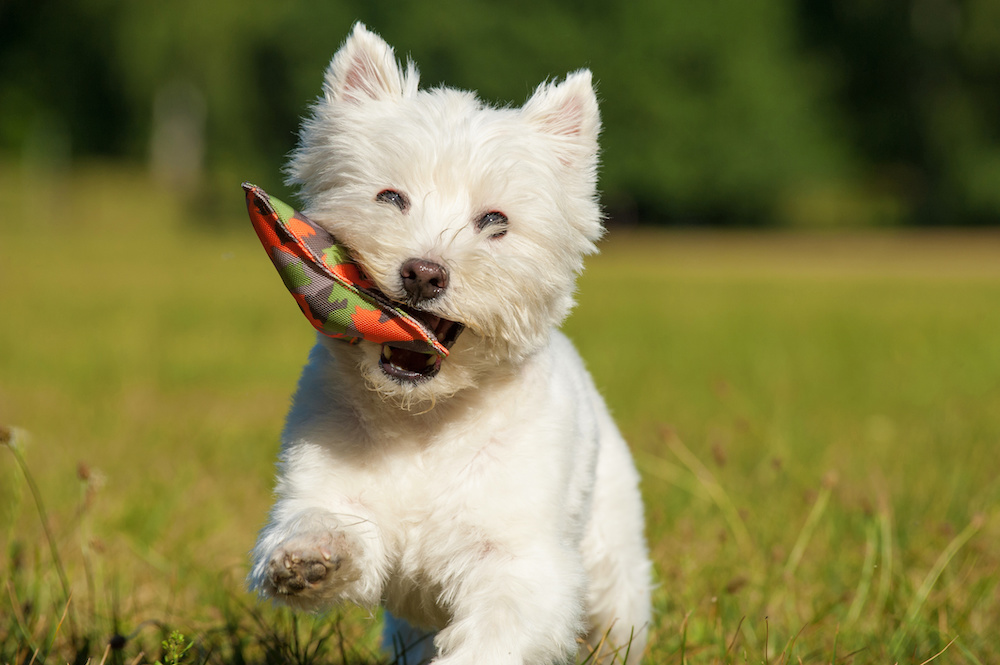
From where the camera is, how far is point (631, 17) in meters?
39.3

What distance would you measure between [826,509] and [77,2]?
4727cm

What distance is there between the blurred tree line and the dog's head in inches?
1263

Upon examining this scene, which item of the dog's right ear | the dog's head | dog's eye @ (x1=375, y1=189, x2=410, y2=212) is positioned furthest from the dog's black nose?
the dog's right ear

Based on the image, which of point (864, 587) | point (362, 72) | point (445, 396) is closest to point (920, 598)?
point (864, 587)

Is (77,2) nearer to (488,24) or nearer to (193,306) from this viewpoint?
(488,24)

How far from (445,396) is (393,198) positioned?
595 millimetres

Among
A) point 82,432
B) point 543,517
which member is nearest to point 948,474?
point 543,517

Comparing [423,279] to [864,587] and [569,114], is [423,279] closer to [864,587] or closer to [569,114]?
[569,114]

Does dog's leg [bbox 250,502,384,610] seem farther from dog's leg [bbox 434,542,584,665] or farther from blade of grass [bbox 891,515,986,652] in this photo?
blade of grass [bbox 891,515,986,652]

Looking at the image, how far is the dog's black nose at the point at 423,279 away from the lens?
112 inches

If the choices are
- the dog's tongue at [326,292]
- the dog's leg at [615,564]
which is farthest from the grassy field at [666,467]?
the dog's tongue at [326,292]

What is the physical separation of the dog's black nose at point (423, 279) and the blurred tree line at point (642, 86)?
1287 inches

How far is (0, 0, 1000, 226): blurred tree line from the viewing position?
39.1 metres

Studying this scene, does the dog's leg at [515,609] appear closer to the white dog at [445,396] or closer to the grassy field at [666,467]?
the white dog at [445,396]
